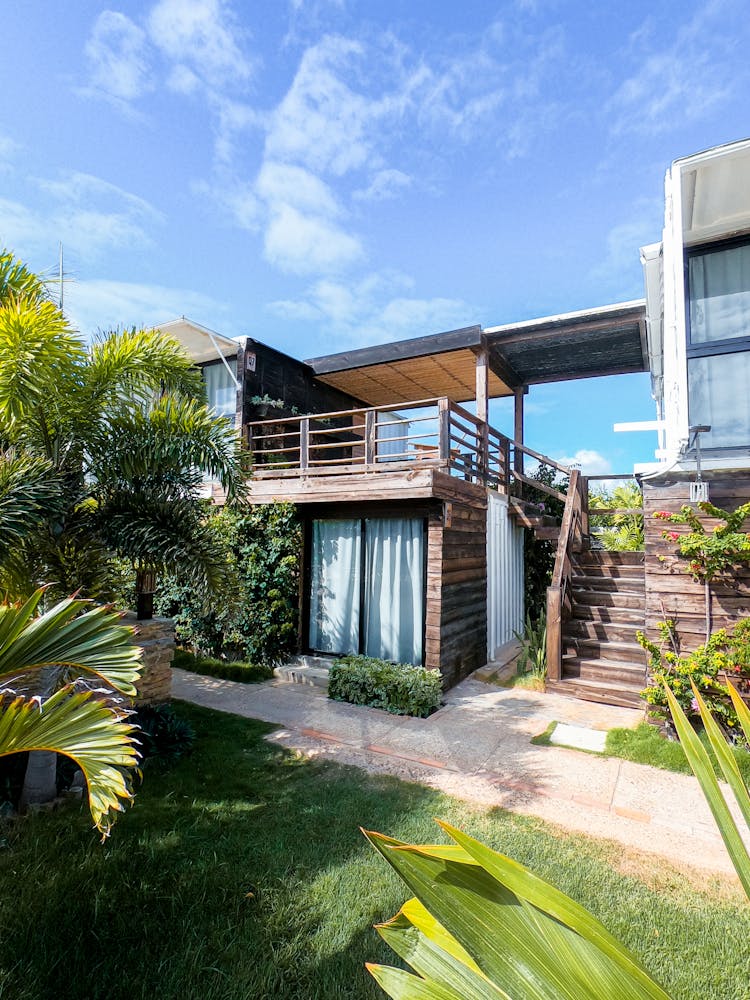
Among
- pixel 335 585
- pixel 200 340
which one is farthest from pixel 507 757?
pixel 200 340

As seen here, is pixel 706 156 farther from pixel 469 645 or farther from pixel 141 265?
pixel 141 265

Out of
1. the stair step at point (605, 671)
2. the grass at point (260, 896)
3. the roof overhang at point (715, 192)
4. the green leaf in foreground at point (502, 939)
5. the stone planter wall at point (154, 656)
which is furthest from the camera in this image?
the stair step at point (605, 671)

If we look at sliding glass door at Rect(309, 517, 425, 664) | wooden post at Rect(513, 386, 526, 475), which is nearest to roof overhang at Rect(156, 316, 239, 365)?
sliding glass door at Rect(309, 517, 425, 664)

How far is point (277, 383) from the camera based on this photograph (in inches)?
443

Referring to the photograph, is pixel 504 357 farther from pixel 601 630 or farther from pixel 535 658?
pixel 535 658

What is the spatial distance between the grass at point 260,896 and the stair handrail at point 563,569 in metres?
3.67

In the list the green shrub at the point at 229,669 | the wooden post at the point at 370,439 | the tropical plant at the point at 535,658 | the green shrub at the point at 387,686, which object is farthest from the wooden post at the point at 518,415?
the green shrub at the point at 229,669

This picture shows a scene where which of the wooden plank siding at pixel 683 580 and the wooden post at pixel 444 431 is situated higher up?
the wooden post at pixel 444 431

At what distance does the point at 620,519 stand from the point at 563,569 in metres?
4.54

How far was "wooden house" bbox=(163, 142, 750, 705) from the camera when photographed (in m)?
5.87

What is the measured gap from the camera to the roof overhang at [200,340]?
10.3 metres

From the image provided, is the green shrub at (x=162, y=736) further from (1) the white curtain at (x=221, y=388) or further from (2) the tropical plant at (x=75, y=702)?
(1) the white curtain at (x=221, y=388)

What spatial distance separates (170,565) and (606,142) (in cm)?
846

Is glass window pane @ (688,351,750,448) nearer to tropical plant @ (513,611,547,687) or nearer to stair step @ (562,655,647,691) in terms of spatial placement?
stair step @ (562,655,647,691)
